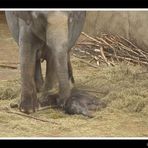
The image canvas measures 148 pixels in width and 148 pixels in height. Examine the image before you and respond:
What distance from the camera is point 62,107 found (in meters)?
3.71

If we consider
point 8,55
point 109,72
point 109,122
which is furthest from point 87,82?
point 8,55

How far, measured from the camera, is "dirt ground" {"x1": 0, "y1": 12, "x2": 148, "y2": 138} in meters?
3.31

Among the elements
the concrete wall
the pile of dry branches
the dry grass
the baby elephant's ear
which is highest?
the baby elephant's ear

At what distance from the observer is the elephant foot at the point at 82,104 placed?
11.8 feet

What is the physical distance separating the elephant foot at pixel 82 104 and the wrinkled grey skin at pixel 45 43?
5 centimetres

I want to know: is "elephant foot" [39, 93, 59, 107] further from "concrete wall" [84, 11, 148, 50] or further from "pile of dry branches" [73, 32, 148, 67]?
"concrete wall" [84, 11, 148, 50]

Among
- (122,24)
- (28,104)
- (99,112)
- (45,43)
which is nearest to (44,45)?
(45,43)

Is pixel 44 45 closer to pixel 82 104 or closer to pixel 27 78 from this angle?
pixel 27 78

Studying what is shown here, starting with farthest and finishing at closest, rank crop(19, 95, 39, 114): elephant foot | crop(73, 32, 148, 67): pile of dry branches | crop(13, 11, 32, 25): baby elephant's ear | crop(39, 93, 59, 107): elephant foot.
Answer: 1. crop(73, 32, 148, 67): pile of dry branches
2. crop(39, 93, 59, 107): elephant foot
3. crop(19, 95, 39, 114): elephant foot
4. crop(13, 11, 32, 25): baby elephant's ear

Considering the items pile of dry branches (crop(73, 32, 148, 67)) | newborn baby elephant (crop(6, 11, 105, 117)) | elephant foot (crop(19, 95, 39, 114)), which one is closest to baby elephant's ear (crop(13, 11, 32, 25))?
newborn baby elephant (crop(6, 11, 105, 117))

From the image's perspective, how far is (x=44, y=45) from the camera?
3.82 m

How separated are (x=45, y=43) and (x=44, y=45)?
38 mm

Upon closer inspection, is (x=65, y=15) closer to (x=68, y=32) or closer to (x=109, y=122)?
(x=68, y=32)
